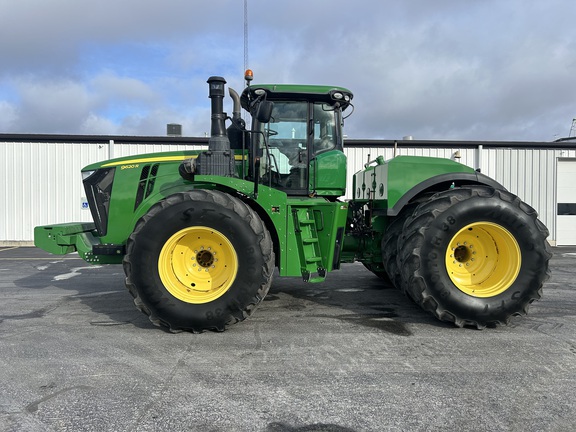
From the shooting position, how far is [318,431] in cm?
241

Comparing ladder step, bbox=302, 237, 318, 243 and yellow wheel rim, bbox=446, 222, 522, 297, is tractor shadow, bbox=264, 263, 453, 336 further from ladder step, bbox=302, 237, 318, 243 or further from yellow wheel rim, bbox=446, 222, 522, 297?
ladder step, bbox=302, 237, 318, 243

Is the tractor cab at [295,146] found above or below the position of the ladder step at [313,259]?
above

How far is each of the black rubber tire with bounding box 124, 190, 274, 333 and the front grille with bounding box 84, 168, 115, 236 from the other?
1199 mm

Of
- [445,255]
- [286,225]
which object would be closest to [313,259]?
[286,225]

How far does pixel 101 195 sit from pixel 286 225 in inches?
96.6

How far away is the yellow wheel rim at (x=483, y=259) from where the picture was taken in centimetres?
427

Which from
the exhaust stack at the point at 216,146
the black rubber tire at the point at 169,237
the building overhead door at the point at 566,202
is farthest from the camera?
the building overhead door at the point at 566,202

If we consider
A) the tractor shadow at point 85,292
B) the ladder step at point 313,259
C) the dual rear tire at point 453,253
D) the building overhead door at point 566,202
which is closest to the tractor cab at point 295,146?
the ladder step at point 313,259

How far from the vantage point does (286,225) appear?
436cm

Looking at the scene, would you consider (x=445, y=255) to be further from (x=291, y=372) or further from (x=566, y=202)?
(x=566, y=202)

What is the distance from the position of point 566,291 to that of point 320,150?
4.56 meters

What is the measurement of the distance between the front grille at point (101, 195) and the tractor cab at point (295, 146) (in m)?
1.78

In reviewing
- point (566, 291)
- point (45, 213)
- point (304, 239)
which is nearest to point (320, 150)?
point (304, 239)

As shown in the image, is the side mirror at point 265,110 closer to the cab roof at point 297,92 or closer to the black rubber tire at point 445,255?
the cab roof at point 297,92
